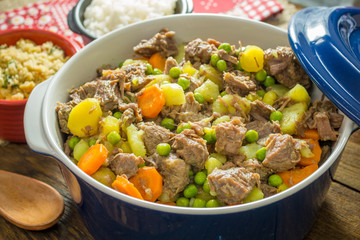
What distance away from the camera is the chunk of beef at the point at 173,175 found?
7.11 ft

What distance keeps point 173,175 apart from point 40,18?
2768 millimetres

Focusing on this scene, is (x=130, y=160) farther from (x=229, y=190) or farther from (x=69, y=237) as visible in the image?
(x=69, y=237)

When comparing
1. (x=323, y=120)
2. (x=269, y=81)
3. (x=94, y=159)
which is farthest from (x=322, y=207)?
(x=94, y=159)

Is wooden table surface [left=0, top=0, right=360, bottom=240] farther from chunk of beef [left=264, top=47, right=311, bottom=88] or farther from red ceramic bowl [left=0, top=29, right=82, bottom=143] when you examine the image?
chunk of beef [left=264, top=47, right=311, bottom=88]

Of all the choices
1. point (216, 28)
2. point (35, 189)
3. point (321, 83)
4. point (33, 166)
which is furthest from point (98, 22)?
point (321, 83)

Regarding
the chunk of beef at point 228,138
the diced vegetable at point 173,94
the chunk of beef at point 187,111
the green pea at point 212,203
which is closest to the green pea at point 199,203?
the green pea at point 212,203

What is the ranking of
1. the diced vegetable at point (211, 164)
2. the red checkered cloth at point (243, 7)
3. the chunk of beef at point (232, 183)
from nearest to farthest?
1. the chunk of beef at point (232, 183)
2. the diced vegetable at point (211, 164)
3. the red checkered cloth at point (243, 7)

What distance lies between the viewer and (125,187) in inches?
80.5

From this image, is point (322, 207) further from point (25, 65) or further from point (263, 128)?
point (25, 65)

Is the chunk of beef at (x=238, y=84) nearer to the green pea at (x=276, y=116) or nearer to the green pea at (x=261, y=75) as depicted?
the green pea at (x=261, y=75)

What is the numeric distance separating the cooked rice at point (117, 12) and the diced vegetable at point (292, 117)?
177 centimetres

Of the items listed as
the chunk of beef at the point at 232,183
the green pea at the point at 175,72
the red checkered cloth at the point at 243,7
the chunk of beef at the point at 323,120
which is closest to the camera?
the chunk of beef at the point at 232,183

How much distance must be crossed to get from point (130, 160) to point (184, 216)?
0.50m

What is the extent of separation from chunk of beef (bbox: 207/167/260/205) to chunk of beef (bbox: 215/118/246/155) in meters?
0.16
